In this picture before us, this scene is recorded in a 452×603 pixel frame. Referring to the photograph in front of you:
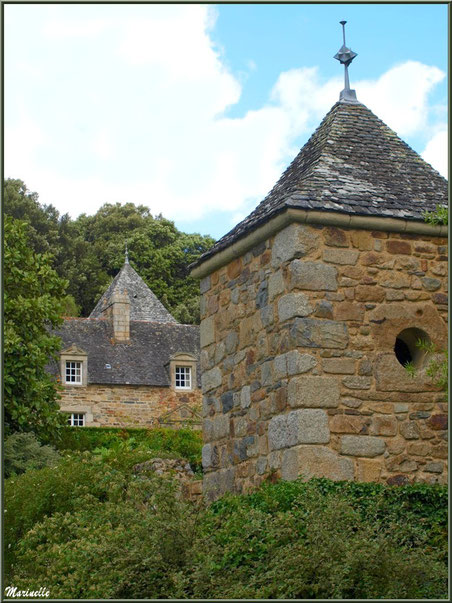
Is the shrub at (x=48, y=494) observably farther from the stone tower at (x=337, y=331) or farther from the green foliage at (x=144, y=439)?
the green foliage at (x=144, y=439)

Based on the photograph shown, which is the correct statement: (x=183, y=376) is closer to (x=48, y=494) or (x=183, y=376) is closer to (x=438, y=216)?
(x=48, y=494)

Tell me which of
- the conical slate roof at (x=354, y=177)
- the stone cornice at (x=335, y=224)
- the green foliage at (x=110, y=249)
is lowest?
the stone cornice at (x=335, y=224)

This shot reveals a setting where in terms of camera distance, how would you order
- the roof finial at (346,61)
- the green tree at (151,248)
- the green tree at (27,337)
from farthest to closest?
the green tree at (151,248) < the green tree at (27,337) < the roof finial at (346,61)

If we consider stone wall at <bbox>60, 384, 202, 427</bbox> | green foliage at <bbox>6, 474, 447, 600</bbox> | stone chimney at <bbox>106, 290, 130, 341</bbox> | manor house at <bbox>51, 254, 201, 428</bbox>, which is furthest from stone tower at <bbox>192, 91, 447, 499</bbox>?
stone chimney at <bbox>106, 290, 130, 341</bbox>

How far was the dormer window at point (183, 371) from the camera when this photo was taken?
1336 inches

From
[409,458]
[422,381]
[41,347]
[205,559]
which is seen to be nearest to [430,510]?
[409,458]

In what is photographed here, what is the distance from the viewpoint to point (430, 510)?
9.24 metres

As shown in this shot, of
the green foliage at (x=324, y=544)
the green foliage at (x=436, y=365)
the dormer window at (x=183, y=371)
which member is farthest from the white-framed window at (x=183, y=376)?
the green foliage at (x=324, y=544)

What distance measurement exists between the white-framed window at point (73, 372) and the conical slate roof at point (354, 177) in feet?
72.3

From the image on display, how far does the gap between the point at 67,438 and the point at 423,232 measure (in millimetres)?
14732

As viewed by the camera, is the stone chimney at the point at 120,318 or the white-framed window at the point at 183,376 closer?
the white-framed window at the point at 183,376

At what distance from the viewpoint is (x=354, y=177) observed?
10625mm

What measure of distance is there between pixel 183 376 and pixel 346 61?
2339 cm

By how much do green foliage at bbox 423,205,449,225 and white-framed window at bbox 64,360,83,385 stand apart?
78.8 feet
